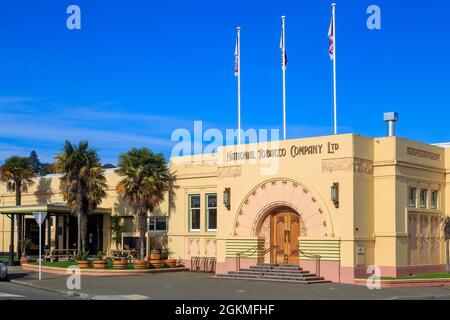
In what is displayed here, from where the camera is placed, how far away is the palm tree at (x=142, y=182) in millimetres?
36500

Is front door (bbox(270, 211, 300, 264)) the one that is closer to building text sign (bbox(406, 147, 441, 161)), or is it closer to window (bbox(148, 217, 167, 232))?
building text sign (bbox(406, 147, 441, 161))

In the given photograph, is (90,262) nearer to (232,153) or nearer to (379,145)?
(232,153)

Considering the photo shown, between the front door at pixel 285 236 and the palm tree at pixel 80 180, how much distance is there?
12.5 metres

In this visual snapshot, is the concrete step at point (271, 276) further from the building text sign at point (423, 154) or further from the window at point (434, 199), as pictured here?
the window at point (434, 199)

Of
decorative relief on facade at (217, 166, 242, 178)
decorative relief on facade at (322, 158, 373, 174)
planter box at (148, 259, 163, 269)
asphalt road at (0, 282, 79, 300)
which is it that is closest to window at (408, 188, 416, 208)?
decorative relief on facade at (322, 158, 373, 174)

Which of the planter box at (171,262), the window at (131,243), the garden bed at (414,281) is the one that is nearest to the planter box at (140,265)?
the planter box at (171,262)

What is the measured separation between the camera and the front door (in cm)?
3070

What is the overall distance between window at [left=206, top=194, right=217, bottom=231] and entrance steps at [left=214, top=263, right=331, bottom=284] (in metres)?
4.86

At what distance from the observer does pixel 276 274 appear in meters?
29.5

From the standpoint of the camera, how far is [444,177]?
33.2m

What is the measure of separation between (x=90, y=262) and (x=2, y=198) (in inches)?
741

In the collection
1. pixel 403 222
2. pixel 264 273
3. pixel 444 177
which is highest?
pixel 444 177
